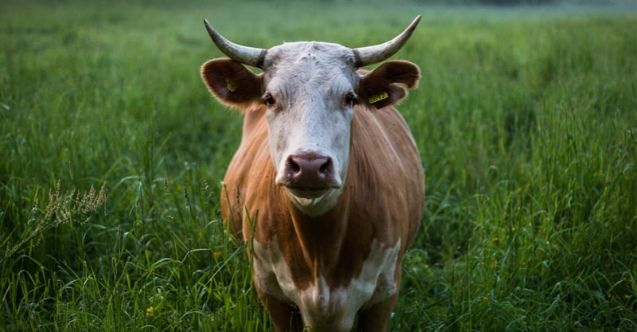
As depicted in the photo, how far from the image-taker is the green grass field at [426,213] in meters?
3.55

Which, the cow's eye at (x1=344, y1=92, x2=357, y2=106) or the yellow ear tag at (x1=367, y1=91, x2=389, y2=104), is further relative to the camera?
the yellow ear tag at (x1=367, y1=91, x2=389, y2=104)

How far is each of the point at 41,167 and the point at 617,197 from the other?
138 inches

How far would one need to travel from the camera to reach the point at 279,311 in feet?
11.2

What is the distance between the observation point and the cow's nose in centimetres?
262

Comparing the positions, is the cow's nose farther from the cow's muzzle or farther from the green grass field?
the green grass field

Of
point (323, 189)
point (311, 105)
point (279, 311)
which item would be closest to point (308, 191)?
point (323, 189)

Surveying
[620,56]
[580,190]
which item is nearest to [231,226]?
[580,190]

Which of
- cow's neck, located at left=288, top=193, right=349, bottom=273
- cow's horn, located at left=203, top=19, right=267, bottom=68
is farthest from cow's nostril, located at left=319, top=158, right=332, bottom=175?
cow's horn, located at left=203, top=19, right=267, bottom=68

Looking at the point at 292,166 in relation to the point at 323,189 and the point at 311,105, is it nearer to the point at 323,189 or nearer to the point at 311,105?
the point at 323,189

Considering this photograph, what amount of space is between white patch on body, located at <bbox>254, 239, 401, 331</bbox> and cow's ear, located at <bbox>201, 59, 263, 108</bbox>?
0.68 metres

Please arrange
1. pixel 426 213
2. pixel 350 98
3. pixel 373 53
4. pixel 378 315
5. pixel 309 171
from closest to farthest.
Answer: pixel 309 171, pixel 350 98, pixel 373 53, pixel 378 315, pixel 426 213

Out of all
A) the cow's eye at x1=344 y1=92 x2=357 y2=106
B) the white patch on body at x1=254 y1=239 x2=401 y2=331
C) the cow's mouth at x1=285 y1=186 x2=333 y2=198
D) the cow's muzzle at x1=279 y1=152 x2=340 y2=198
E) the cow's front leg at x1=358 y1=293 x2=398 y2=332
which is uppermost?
the cow's eye at x1=344 y1=92 x2=357 y2=106

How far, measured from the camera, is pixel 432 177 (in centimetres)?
553

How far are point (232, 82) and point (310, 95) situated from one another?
A: 2.00 ft
